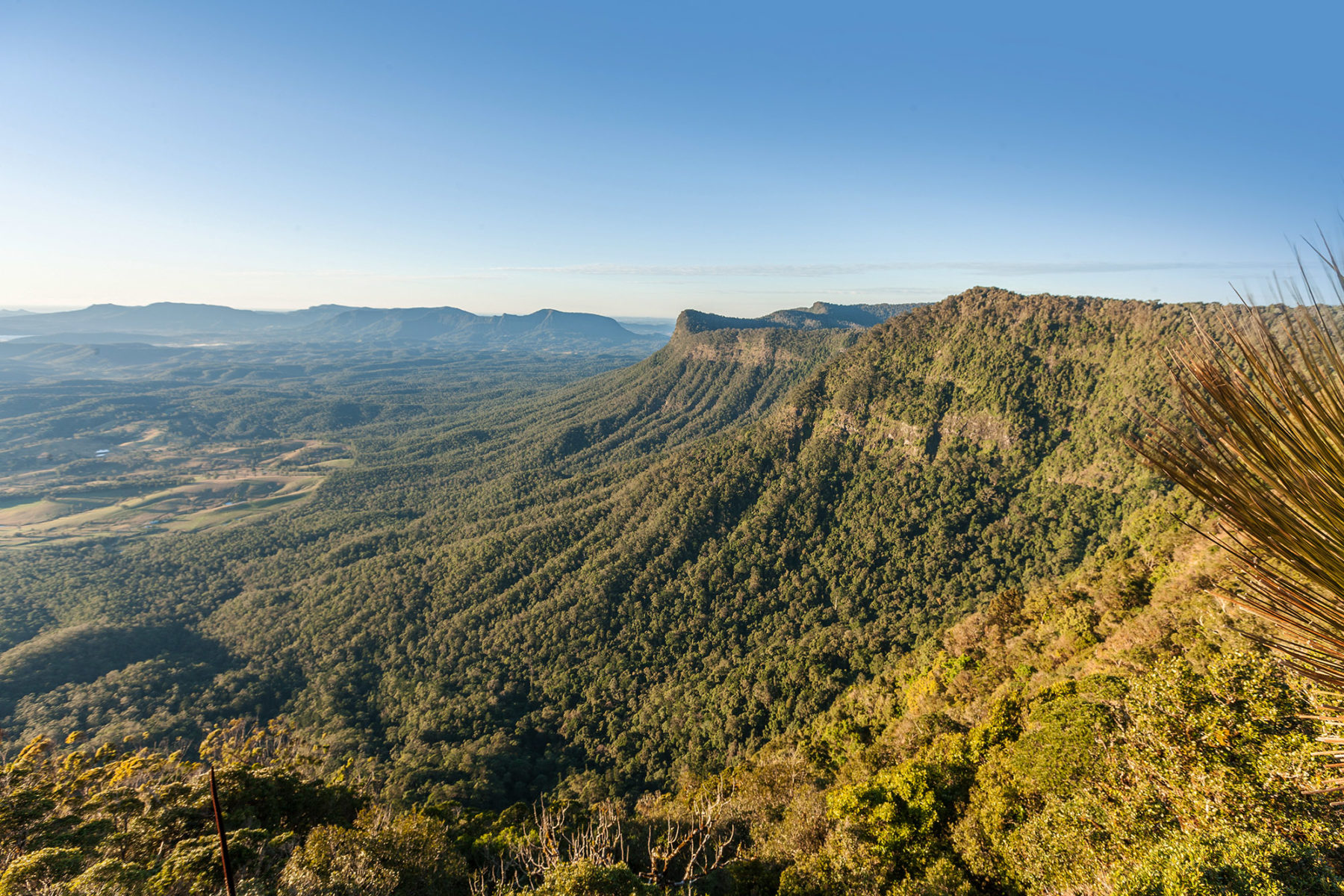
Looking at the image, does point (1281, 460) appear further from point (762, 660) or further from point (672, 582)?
point (672, 582)

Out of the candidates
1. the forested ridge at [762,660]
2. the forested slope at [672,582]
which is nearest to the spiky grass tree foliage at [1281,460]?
the forested ridge at [762,660]

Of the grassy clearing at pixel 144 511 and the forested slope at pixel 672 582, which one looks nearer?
the forested slope at pixel 672 582

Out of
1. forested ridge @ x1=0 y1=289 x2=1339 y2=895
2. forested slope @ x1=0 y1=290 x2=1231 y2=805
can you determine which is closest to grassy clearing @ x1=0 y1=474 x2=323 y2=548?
forested ridge @ x1=0 y1=289 x2=1339 y2=895

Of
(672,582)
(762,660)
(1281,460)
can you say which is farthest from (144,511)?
(1281,460)

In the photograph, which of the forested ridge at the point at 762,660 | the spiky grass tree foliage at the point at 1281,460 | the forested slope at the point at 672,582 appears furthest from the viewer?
the forested slope at the point at 672,582

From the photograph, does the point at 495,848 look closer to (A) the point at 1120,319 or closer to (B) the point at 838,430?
(B) the point at 838,430

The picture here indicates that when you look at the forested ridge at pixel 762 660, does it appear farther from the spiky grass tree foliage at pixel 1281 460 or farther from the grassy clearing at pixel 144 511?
the grassy clearing at pixel 144 511
